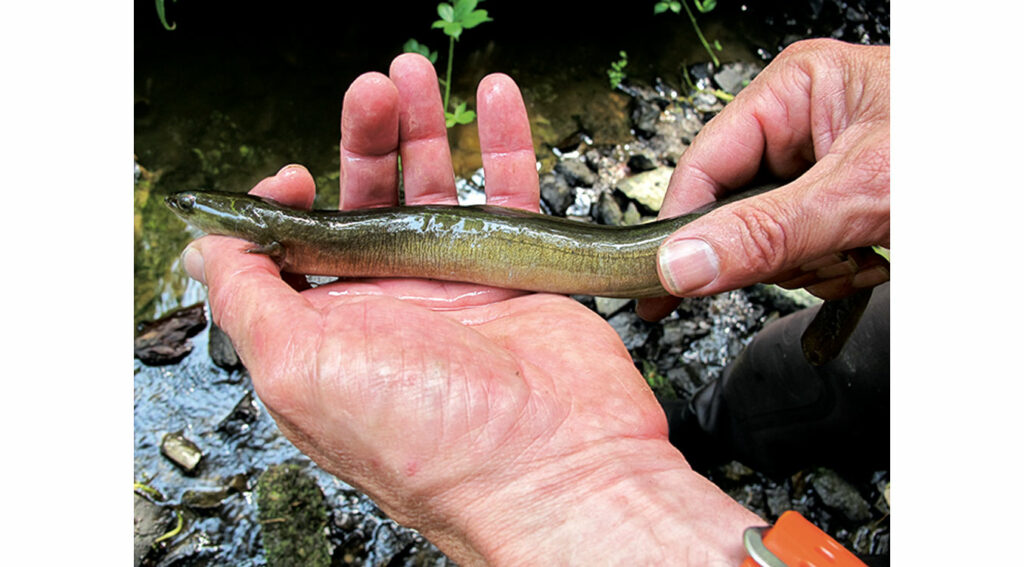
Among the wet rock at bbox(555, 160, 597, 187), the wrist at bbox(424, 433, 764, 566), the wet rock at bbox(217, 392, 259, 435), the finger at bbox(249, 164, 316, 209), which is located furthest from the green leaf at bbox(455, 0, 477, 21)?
the wrist at bbox(424, 433, 764, 566)

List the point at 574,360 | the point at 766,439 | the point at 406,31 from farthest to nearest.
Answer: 1. the point at 406,31
2. the point at 766,439
3. the point at 574,360

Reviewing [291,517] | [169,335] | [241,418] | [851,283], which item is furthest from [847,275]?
[169,335]

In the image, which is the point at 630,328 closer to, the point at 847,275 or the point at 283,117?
→ the point at 847,275

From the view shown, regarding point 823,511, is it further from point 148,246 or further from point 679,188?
point 148,246

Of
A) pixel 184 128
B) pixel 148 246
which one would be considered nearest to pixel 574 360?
pixel 148 246

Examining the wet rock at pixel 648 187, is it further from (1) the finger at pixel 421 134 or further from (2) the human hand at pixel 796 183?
(1) the finger at pixel 421 134

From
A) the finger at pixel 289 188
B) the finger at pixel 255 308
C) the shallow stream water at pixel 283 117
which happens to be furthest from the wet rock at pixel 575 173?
the finger at pixel 255 308
